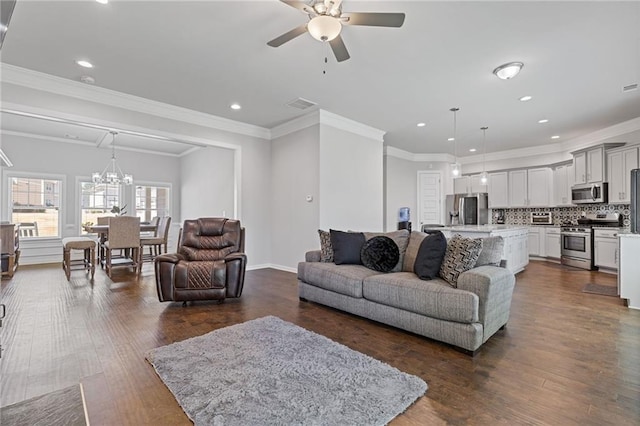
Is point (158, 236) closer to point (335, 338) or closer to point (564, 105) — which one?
point (335, 338)

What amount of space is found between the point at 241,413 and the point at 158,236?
599 centimetres

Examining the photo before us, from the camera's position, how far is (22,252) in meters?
6.56

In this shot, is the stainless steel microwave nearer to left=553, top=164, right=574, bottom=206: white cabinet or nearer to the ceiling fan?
left=553, top=164, right=574, bottom=206: white cabinet

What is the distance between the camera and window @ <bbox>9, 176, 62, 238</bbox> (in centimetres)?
677

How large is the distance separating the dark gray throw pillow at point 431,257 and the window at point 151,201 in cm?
824

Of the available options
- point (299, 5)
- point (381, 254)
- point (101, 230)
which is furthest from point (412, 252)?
point (101, 230)

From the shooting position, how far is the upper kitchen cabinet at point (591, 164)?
597 cm

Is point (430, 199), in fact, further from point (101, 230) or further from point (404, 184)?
point (101, 230)

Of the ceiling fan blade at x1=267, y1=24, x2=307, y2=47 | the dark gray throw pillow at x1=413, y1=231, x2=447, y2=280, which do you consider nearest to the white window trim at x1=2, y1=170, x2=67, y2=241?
the ceiling fan blade at x1=267, y1=24, x2=307, y2=47

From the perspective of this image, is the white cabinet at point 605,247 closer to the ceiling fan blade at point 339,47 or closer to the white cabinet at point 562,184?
the white cabinet at point 562,184

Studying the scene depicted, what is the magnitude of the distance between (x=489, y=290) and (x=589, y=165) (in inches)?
235

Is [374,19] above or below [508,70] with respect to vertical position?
below

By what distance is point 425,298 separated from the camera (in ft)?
8.69

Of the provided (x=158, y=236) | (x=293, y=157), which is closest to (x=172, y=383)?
(x=293, y=157)
